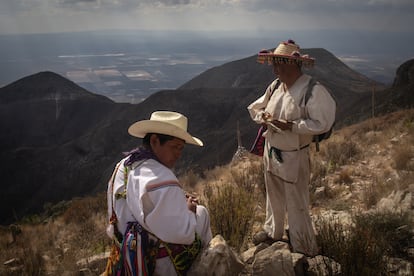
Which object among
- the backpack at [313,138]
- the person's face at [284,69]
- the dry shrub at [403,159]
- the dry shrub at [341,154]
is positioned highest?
the person's face at [284,69]

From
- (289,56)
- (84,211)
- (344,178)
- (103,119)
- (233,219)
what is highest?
(289,56)

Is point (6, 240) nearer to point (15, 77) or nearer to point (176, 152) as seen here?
point (176, 152)

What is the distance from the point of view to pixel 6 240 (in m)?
7.65

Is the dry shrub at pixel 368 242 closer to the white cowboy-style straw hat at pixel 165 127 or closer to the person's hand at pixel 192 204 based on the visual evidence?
the person's hand at pixel 192 204

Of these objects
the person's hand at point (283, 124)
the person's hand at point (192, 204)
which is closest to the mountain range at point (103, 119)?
the person's hand at point (283, 124)

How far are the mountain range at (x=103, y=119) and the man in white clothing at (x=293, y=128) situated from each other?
13917mm

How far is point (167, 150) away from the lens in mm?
2508

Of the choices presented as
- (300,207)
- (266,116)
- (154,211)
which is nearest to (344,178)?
(300,207)

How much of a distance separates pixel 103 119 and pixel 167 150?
5391cm

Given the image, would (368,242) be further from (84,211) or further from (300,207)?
(84,211)

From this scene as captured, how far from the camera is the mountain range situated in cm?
2686

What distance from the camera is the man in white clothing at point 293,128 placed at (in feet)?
10.2

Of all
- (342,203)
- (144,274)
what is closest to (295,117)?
(144,274)

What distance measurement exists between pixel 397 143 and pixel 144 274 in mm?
7167
